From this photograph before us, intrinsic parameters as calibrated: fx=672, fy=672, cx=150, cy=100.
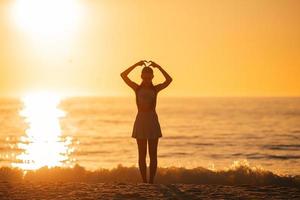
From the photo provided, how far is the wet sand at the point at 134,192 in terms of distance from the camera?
40.2 feet

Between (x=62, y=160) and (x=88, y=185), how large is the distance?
30.2 meters

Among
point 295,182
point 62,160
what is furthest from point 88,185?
point 62,160

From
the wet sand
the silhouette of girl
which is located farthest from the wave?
the silhouette of girl

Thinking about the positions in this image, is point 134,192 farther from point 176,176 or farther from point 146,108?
point 176,176

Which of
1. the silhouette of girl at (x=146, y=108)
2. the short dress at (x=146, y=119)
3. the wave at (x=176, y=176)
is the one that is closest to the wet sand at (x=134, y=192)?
the silhouette of girl at (x=146, y=108)

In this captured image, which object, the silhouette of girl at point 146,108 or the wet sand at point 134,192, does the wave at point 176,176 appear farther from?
the silhouette of girl at point 146,108

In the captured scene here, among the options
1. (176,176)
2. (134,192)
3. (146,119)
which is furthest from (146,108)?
(176,176)

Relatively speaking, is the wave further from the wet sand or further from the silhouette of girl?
the silhouette of girl

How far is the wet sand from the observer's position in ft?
40.2

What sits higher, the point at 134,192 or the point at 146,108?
the point at 146,108

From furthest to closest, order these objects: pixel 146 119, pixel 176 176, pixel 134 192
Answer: pixel 176 176, pixel 146 119, pixel 134 192

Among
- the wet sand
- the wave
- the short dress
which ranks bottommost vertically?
the wet sand

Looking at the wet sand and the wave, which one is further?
the wave

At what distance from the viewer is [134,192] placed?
1258 cm
